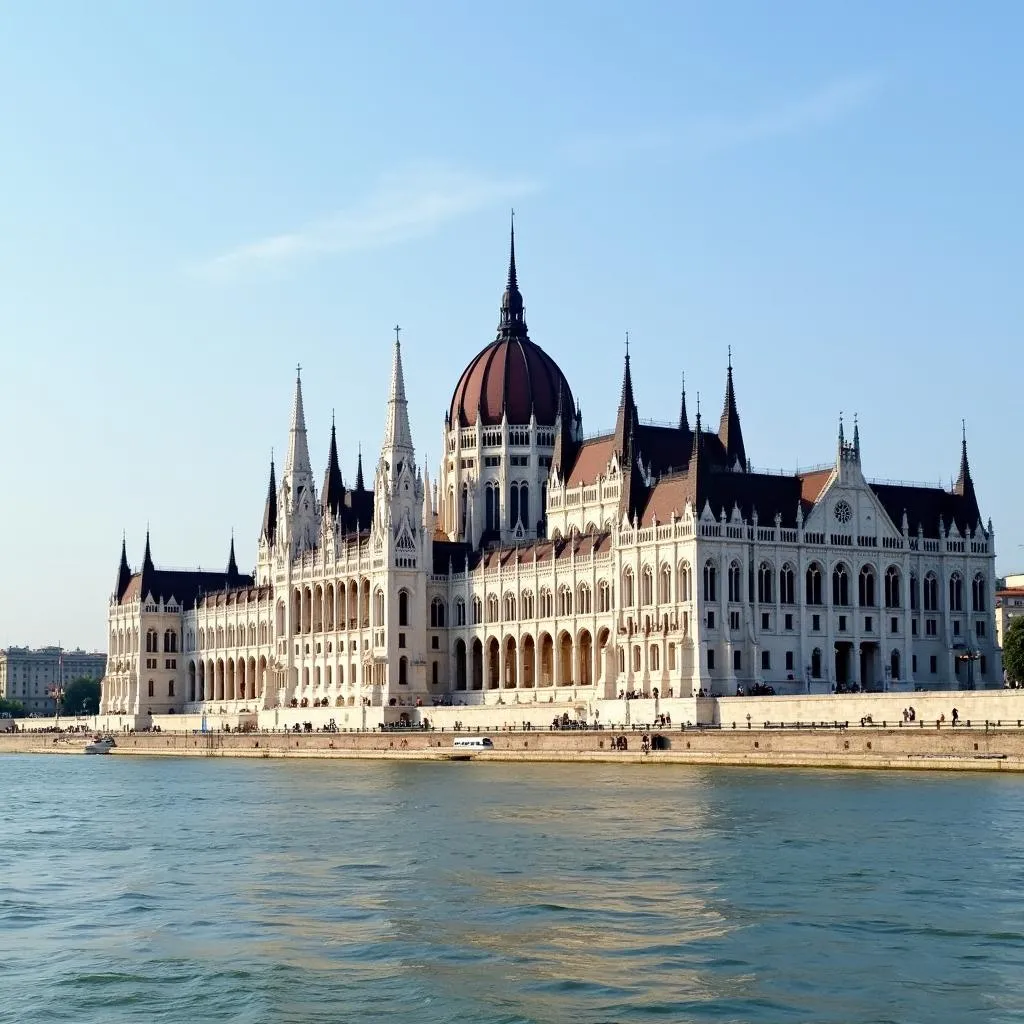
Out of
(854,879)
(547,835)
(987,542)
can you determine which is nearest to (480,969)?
(854,879)

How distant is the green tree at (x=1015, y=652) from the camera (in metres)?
105

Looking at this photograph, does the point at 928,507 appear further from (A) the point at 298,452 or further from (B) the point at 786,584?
(A) the point at 298,452

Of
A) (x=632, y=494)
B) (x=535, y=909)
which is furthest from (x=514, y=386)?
(x=535, y=909)

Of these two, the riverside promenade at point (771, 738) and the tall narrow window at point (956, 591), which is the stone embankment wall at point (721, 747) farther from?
the tall narrow window at point (956, 591)

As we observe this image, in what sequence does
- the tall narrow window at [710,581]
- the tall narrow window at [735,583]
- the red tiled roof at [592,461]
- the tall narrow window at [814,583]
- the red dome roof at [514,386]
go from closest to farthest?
the tall narrow window at [710,581], the tall narrow window at [735,583], the tall narrow window at [814,583], the red tiled roof at [592,461], the red dome roof at [514,386]

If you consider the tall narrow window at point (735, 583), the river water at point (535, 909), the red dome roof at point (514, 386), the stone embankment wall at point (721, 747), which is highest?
the red dome roof at point (514, 386)

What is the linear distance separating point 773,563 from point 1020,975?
80108 millimetres

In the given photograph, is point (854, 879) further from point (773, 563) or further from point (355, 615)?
point (355, 615)

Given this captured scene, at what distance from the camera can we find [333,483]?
155 meters

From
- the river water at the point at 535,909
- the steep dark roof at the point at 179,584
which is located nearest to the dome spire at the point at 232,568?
the steep dark roof at the point at 179,584

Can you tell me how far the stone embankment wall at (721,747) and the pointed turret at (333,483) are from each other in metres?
32.9

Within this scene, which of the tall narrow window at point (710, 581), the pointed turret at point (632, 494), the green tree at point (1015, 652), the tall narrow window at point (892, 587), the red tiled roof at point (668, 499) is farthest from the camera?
the tall narrow window at point (892, 587)

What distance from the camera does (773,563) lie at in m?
110

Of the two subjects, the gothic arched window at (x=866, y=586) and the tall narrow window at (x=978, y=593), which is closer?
the gothic arched window at (x=866, y=586)
